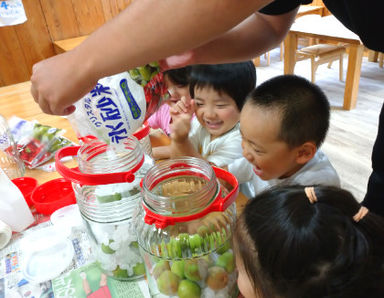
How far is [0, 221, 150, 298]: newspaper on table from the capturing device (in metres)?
0.65

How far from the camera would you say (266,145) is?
96 cm

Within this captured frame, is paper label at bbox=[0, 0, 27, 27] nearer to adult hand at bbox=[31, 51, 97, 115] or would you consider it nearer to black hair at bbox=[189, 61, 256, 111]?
black hair at bbox=[189, 61, 256, 111]

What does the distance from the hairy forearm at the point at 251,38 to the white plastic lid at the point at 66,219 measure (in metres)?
0.50

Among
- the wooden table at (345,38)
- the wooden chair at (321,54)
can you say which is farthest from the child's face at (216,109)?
the wooden chair at (321,54)

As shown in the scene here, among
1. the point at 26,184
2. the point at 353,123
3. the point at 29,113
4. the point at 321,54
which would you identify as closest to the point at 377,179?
the point at 26,184

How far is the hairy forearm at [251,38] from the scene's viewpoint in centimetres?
85

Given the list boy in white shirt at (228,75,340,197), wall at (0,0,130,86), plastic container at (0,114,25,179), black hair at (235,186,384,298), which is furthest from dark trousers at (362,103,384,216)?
wall at (0,0,130,86)

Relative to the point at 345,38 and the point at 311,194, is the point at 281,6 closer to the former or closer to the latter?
the point at 311,194

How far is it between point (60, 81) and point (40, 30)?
12.2 ft

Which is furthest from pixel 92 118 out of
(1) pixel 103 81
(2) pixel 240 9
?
(2) pixel 240 9

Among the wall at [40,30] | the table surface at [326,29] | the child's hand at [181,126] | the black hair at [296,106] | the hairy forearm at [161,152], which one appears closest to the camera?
the black hair at [296,106]

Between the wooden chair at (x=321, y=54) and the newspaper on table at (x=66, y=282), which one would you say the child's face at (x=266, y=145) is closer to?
the newspaper on table at (x=66, y=282)

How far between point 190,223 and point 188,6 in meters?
0.33

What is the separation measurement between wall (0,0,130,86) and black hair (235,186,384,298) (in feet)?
12.6
